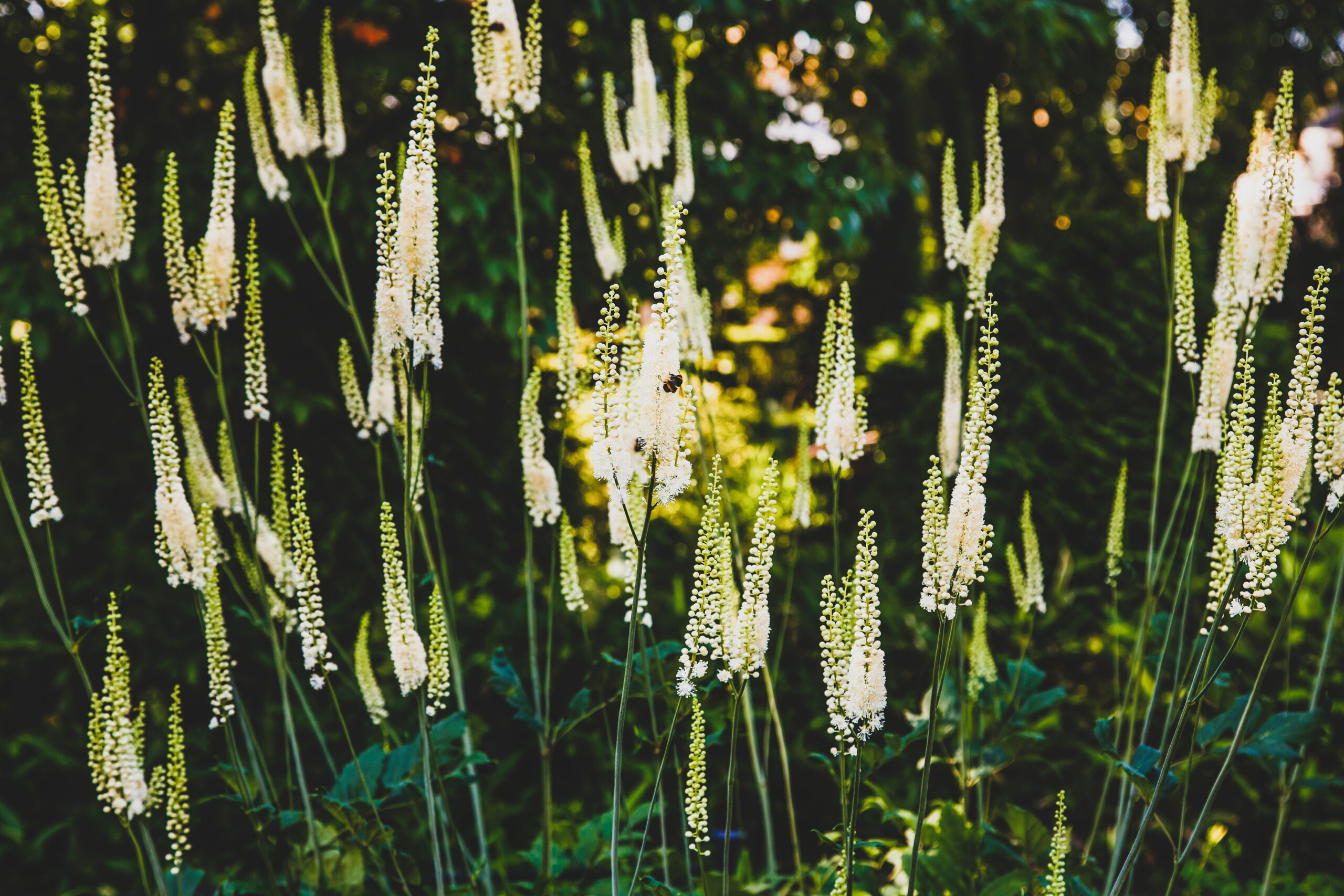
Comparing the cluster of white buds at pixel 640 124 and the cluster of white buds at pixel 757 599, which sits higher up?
the cluster of white buds at pixel 640 124

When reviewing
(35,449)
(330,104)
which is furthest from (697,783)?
(330,104)

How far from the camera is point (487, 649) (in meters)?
4.39

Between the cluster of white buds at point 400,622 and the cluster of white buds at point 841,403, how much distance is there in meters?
0.98

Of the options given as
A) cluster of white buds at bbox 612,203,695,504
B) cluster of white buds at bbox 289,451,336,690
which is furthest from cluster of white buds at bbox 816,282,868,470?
cluster of white buds at bbox 289,451,336,690

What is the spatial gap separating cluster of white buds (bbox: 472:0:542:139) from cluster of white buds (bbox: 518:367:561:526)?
0.68 meters

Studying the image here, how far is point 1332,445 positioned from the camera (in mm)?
1791

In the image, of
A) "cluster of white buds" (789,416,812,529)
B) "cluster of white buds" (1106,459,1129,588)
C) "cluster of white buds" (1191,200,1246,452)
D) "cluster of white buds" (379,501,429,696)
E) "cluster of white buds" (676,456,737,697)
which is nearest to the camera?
"cluster of white buds" (676,456,737,697)

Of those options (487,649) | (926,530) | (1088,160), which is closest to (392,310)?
(926,530)

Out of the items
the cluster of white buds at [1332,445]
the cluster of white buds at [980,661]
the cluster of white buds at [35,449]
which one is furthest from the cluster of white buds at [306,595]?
the cluster of white buds at [1332,445]

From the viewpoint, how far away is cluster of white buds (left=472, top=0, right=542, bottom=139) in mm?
2338

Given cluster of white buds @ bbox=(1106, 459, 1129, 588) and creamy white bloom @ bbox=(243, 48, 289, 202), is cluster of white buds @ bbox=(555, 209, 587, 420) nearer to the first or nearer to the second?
creamy white bloom @ bbox=(243, 48, 289, 202)

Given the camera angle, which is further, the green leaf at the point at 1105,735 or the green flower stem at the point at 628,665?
the green leaf at the point at 1105,735

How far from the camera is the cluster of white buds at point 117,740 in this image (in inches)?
77.3

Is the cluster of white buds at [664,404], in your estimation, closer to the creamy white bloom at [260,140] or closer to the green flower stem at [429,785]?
the green flower stem at [429,785]
